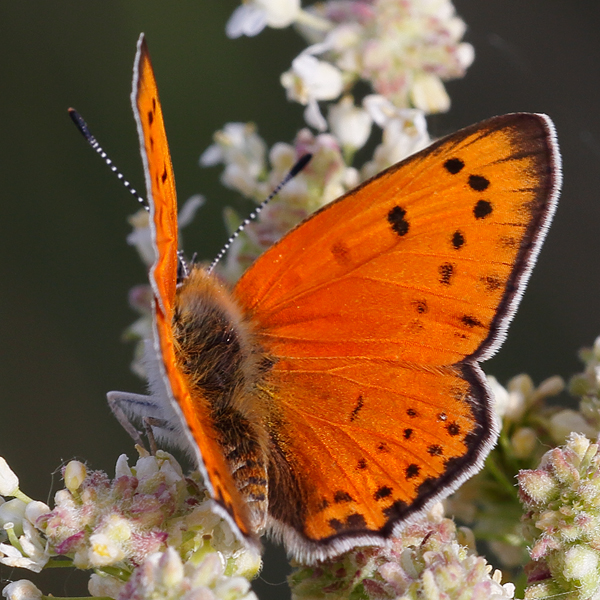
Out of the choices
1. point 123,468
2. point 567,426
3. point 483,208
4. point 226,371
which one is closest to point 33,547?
point 123,468

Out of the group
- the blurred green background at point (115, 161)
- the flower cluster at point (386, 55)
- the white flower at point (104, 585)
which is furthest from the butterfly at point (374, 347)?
the blurred green background at point (115, 161)

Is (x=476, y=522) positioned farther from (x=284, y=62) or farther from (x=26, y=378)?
(x=284, y=62)

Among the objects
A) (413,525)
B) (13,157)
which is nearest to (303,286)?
(413,525)

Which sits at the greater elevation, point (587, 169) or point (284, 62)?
point (284, 62)

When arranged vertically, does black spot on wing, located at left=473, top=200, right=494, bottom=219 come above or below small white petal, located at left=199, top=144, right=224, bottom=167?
below

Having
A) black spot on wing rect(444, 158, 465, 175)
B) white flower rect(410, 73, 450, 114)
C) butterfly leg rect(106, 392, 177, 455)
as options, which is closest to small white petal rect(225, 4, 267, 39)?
white flower rect(410, 73, 450, 114)

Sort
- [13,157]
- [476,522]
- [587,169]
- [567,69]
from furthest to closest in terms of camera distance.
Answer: [13,157]
[567,69]
[587,169]
[476,522]

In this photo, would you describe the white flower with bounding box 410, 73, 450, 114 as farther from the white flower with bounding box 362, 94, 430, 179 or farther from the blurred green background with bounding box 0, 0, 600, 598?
the blurred green background with bounding box 0, 0, 600, 598

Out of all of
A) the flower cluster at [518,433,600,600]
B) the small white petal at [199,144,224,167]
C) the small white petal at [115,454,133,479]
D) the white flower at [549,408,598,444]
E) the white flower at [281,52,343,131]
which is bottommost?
the white flower at [549,408,598,444]
